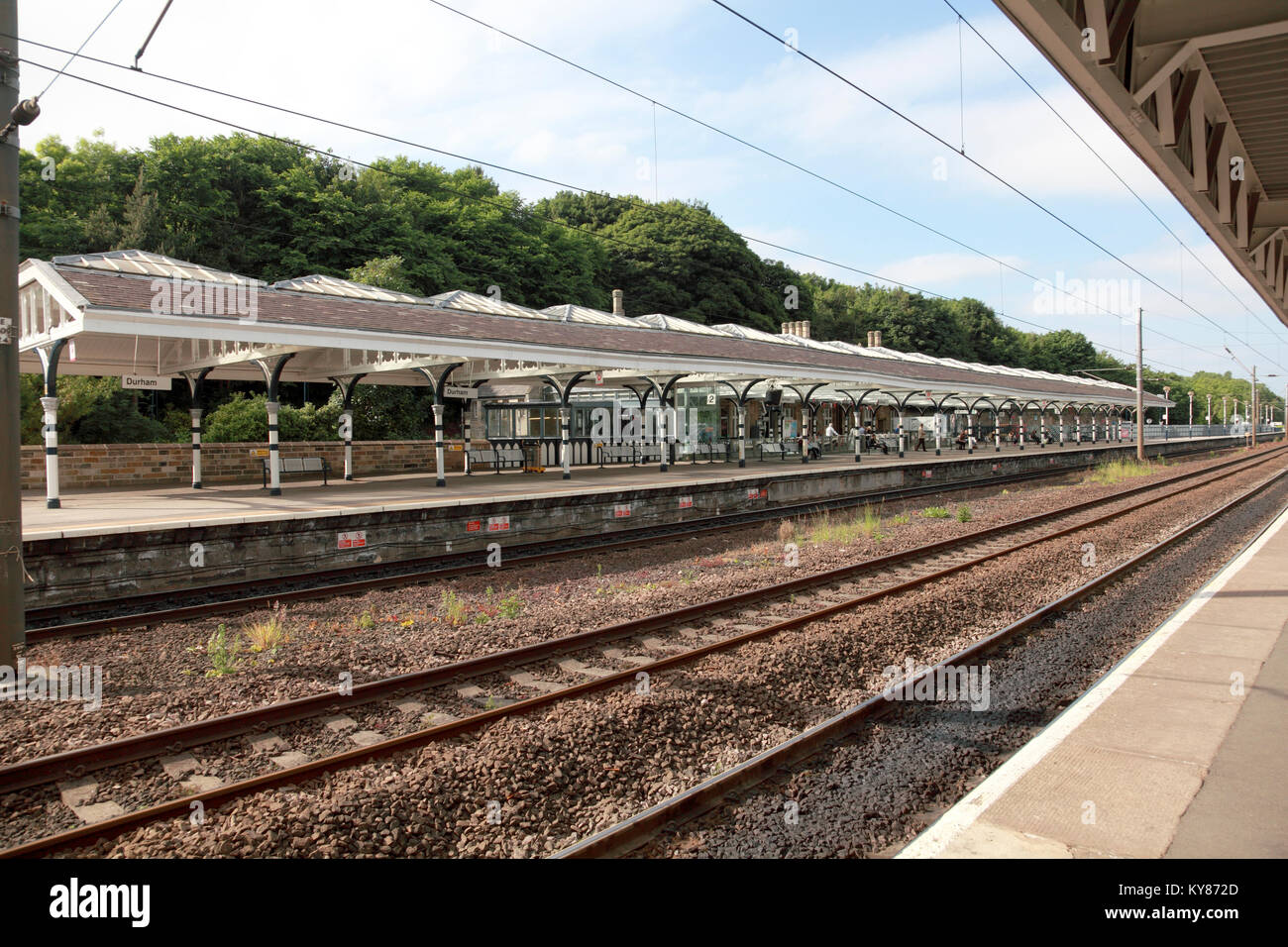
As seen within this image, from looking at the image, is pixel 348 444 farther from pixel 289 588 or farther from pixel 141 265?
pixel 289 588

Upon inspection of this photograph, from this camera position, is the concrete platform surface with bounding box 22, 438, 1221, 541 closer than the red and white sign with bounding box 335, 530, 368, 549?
Yes

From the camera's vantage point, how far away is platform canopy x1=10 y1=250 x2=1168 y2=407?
1415cm

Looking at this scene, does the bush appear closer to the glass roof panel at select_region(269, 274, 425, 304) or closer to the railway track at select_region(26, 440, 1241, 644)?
the glass roof panel at select_region(269, 274, 425, 304)

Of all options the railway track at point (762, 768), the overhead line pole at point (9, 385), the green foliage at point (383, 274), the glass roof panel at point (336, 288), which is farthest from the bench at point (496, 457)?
the railway track at point (762, 768)

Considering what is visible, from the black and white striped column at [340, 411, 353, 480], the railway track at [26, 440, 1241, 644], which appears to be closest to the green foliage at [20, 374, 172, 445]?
the black and white striped column at [340, 411, 353, 480]

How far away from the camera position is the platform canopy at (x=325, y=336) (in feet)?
46.4

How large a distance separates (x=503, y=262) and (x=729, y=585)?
1445 inches

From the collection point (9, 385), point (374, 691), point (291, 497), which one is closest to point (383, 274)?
point (291, 497)

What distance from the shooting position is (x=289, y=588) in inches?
431

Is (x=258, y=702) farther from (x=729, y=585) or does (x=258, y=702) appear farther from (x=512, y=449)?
(x=512, y=449)

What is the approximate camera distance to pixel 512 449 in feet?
86.1

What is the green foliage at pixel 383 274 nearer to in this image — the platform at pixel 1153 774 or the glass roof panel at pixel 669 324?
the glass roof panel at pixel 669 324

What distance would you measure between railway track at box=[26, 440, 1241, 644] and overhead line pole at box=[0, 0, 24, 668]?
7.98 feet
